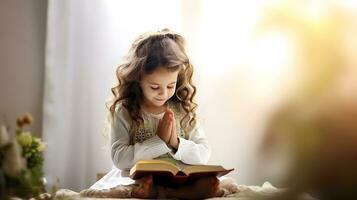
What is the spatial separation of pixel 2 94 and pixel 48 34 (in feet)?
0.99

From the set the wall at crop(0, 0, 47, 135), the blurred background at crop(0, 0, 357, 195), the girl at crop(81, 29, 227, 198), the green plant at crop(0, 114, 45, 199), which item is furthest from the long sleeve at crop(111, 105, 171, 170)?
the green plant at crop(0, 114, 45, 199)

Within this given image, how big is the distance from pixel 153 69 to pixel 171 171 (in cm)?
39

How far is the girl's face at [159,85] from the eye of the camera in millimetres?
1858

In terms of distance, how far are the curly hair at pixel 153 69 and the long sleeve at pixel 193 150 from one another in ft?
0.14

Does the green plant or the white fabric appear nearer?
Result: the green plant

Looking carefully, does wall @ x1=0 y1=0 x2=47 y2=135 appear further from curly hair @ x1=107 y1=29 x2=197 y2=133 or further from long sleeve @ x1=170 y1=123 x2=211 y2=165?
long sleeve @ x1=170 y1=123 x2=211 y2=165

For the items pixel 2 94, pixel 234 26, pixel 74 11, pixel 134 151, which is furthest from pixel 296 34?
pixel 2 94

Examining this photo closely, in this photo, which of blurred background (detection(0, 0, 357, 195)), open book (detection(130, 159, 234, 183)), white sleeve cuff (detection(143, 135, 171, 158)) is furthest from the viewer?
blurred background (detection(0, 0, 357, 195))

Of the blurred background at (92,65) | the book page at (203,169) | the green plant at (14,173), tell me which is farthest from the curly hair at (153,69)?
the green plant at (14,173)

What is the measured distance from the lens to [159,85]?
1865mm

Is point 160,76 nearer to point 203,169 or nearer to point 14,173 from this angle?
point 203,169

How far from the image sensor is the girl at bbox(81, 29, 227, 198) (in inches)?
72.6

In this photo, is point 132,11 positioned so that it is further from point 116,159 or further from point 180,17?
point 116,159

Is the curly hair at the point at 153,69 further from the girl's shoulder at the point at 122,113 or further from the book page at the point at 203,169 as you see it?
the book page at the point at 203,169
